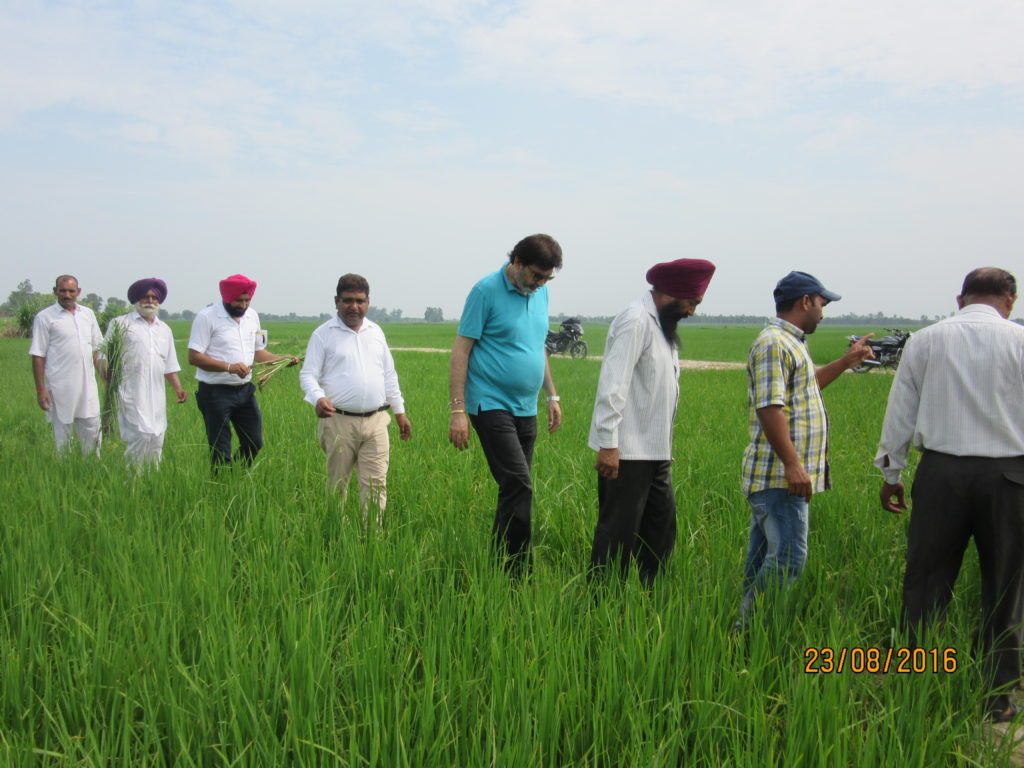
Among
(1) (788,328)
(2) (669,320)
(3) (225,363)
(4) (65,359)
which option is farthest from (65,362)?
(1) (788,328)

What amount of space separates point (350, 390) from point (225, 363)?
1174 mm

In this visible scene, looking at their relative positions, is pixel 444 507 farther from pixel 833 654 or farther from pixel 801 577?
pixel 833 654

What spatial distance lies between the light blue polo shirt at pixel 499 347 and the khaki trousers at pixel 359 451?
95 centimetres

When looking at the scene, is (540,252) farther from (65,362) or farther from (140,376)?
(65,362)

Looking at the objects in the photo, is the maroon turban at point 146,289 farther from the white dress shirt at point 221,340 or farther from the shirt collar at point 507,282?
the shirt collar at point 507,282

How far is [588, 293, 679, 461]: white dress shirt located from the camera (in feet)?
9.50

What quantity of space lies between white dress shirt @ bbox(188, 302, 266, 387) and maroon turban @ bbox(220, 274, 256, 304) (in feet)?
0.32

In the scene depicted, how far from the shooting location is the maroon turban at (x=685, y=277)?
9.54ft

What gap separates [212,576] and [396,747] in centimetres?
126

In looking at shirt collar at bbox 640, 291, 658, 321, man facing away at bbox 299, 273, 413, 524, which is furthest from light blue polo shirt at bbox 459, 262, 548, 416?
man facing away at bbox 299, 273, 413, 524

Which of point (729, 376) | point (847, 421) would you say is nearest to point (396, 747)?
point (847, 421)

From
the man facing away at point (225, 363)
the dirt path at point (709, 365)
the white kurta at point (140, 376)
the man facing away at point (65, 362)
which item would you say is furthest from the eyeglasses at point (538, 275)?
the dirt path at point (709, 365)

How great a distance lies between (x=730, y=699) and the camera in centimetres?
213

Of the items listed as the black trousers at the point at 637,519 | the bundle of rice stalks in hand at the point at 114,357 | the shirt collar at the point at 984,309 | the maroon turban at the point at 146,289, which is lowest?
Answer: the black trousers at the point at 637,519
